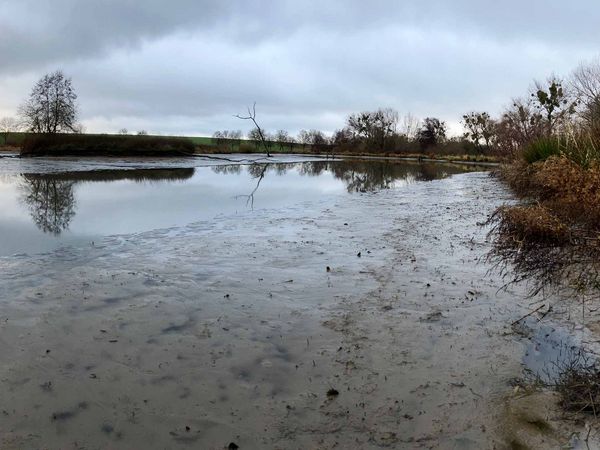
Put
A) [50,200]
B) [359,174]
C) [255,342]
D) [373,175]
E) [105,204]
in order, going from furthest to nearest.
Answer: [359,174] → [373,175] → [50,200] → [105,204] → [255,342]

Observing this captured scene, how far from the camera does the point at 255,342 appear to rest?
185 inches

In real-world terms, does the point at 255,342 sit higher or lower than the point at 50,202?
lower

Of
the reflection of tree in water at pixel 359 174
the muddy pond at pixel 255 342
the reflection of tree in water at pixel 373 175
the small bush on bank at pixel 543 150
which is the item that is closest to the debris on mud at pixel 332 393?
the muddy pond at pixel 255 342

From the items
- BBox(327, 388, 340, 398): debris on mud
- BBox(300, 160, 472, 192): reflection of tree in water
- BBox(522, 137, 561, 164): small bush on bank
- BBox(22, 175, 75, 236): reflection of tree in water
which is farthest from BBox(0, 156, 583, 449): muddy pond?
BBox(300, 160, 472, 192): reflection of tree in water

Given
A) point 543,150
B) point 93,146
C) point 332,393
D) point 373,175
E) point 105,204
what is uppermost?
point 93,146

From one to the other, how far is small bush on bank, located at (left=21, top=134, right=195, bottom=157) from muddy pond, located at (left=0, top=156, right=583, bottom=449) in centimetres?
3516

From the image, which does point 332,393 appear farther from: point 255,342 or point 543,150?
point 543,150

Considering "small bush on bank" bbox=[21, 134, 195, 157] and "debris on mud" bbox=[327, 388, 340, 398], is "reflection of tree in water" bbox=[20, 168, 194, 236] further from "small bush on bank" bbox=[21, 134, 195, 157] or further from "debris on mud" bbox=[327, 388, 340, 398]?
"small bush on bank" bbox=[21, 134, 195, 157]

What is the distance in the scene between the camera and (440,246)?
938cm

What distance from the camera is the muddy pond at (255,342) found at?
3.29 meters

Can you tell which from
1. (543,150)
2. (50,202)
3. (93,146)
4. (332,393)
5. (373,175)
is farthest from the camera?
(93,146)

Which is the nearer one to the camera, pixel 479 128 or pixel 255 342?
pixel 255 342

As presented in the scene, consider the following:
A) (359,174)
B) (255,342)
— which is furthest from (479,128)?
(255,342)

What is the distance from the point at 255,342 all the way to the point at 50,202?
36.8ft
